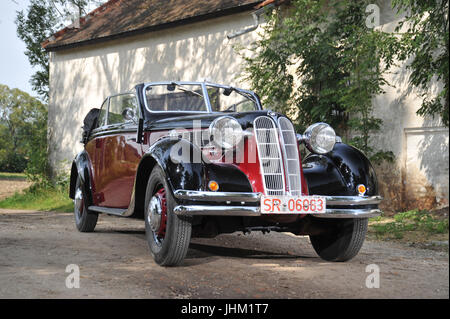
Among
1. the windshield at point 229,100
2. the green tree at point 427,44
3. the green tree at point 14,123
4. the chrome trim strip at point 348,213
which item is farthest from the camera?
the green tree at point 14,123

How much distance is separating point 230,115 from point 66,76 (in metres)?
16.4

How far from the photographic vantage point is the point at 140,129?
6273 mm

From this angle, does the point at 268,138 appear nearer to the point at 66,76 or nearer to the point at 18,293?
the point at 18,293

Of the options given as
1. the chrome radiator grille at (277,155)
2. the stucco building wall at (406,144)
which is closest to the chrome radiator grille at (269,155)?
the chrome radiator grille at (277,155)

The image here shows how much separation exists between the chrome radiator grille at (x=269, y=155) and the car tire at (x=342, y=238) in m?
0.88

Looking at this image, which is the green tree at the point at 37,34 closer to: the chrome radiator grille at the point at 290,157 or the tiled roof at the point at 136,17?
the tiled roof at the point at 136,17

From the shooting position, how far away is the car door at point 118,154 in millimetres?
6395

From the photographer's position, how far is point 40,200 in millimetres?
17797

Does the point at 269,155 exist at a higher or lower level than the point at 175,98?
lower

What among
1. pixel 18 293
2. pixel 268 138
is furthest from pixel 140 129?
pixel 18 293

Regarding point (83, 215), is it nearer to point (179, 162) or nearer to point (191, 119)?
point (191, 119)

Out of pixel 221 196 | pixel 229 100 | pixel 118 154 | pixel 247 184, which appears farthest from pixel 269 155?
pixel 118 154

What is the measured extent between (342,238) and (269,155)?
47.1 inches

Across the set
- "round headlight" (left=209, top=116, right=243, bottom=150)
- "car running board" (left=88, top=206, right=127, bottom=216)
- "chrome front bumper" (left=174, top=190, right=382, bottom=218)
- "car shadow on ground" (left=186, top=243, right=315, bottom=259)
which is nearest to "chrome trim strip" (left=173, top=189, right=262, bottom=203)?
Result: "chrome front bumper" (left=174, top=190, right=382, bottom=218)
